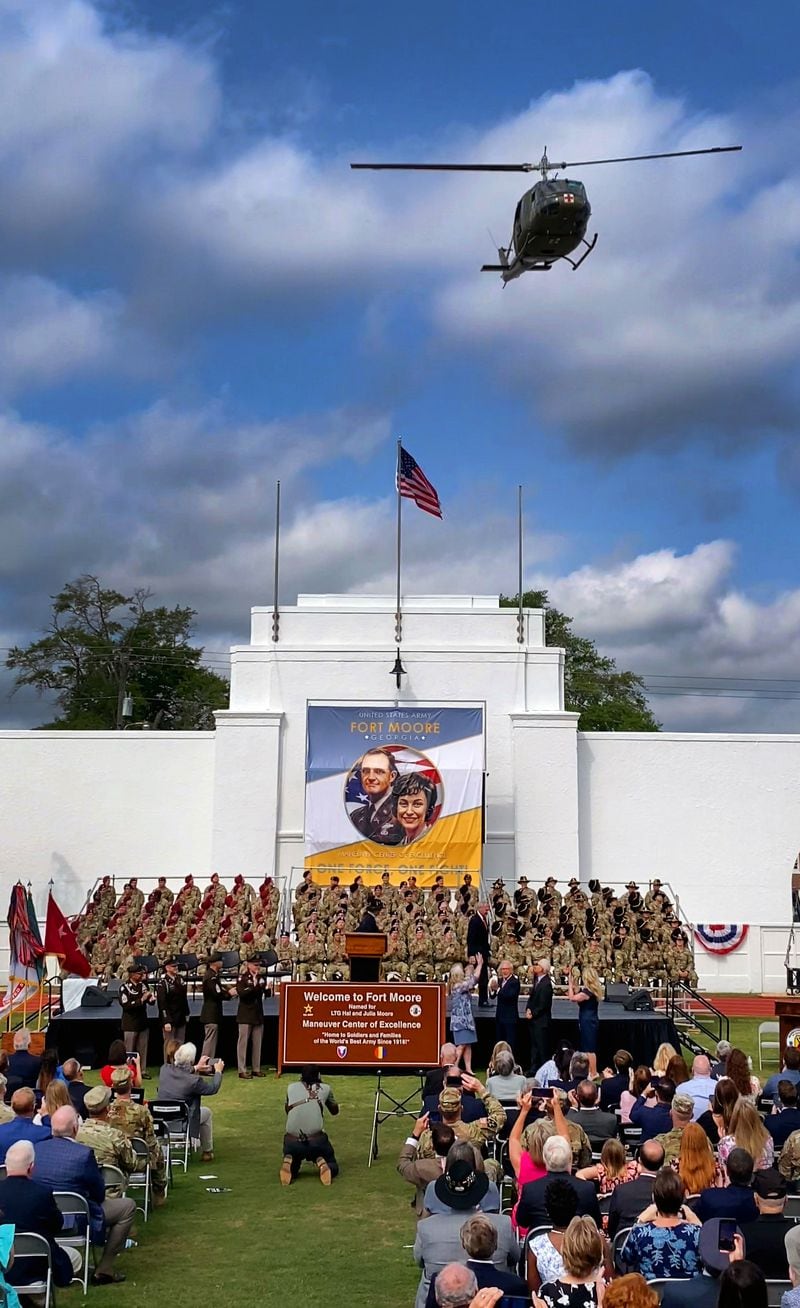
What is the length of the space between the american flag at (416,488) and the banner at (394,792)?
5518mm

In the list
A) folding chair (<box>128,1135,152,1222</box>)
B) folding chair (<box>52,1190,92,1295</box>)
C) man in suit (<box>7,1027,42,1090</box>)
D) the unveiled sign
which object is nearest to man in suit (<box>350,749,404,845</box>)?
the unveiled sign

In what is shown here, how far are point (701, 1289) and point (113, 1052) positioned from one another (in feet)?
23.8

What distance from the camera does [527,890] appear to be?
25906 millimetres

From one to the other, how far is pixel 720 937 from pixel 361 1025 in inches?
693

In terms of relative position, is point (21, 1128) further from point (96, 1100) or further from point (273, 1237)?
point (273, 1237)

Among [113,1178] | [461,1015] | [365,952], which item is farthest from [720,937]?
[113,1178]

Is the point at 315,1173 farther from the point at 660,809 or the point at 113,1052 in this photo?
the point at 660,809

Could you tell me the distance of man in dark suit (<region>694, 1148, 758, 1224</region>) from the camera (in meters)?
7.38

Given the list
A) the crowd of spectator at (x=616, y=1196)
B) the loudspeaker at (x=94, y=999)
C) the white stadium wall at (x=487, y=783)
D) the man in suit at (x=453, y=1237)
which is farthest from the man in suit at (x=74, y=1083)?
the white stadium wall at (x=487, y=783)

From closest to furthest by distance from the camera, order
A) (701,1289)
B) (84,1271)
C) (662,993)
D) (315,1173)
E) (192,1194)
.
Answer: (701,1289), (84,1271), (192,1194), (315,1173), (662,993)

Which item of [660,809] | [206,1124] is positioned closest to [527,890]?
[660,809]

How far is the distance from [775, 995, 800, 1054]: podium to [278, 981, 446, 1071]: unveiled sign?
5708mm

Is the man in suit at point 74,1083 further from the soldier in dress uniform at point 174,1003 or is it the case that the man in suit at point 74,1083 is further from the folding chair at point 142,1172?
the soldier in dress uniform at point 174,1003

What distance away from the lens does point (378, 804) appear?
29.9 meters
